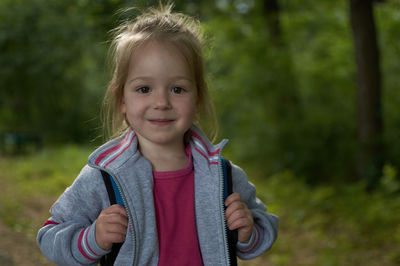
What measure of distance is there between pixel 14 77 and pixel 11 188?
18.5ft

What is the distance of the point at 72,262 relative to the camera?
1.65 metres

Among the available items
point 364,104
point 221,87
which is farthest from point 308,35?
point 364,104

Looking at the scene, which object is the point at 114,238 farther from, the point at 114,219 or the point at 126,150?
the point at 126,150

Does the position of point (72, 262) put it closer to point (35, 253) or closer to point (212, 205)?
point (212, 205)

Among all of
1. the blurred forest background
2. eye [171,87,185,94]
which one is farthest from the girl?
the blurred forest background

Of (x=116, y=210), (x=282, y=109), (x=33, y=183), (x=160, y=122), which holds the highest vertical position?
(x=282, y=109)

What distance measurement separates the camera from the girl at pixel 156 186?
64.6 inches

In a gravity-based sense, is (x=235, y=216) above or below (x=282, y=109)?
below

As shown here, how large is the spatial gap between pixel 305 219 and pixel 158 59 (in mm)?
4651

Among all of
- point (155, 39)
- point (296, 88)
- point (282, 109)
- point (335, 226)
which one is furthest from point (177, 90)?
point (296, 88)

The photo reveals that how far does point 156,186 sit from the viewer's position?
1774 millimetres

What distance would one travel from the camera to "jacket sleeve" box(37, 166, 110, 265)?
162cm

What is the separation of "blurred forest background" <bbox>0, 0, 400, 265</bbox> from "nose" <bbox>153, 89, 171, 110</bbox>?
73 centimetres

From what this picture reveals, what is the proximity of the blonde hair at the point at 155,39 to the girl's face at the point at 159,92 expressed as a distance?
0.04m
